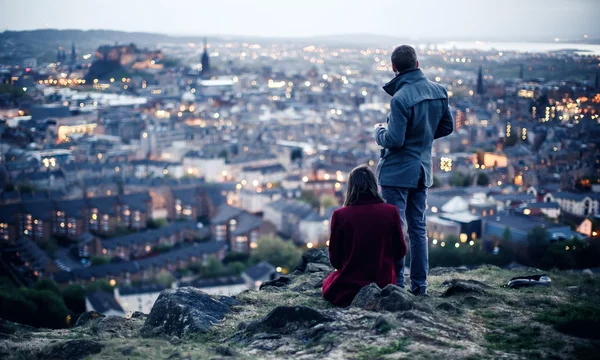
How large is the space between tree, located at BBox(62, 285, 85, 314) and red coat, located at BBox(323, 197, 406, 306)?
1301 cm

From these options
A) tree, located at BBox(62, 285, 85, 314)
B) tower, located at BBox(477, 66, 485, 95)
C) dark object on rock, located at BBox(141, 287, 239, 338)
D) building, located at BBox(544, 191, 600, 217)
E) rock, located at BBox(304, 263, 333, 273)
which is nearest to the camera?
dark object on rock, located at BBox(141, 287, 239, 338)

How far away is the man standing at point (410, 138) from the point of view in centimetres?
332

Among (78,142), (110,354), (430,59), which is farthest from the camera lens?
(78,142)

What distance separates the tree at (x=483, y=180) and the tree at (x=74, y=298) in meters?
13.0

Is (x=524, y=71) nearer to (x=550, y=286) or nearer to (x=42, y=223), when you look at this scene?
(x=42, y=223)

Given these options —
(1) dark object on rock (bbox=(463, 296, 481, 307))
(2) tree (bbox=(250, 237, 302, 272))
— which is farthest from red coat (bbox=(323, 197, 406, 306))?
(2) tree (bbox=(250, 237, 302, 272))

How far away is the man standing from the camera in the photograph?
3322mm

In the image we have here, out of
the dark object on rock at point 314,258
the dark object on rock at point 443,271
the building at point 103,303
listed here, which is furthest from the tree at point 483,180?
the dark object on rock at point 314,258

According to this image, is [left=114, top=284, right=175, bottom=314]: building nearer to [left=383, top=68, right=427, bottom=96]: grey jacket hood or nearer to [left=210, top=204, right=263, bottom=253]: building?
[left=210, top=204, right=263, bottom=253]: building

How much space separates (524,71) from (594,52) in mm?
7542

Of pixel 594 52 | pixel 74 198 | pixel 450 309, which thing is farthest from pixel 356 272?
pixel 74 198

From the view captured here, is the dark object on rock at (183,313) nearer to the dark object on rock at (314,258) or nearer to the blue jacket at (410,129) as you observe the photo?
the blue jacket at (410,129)

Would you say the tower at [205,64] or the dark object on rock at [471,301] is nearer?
the dark object on rock at [471,301]

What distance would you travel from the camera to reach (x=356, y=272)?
3.29 meters
